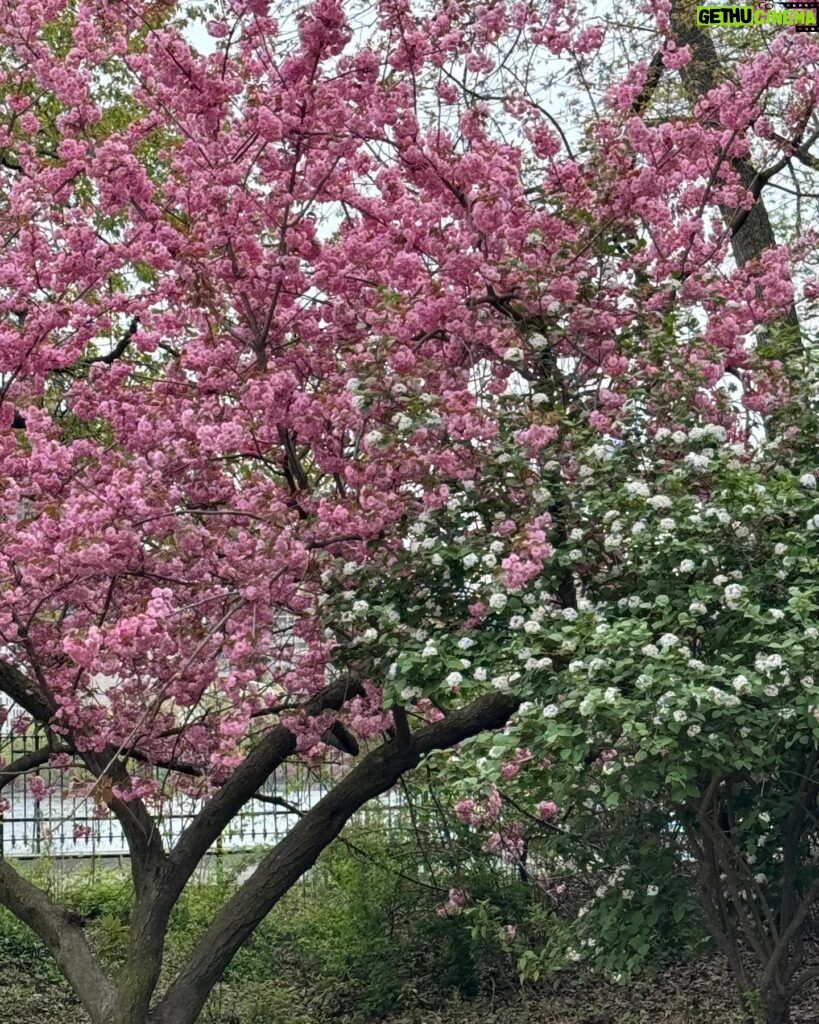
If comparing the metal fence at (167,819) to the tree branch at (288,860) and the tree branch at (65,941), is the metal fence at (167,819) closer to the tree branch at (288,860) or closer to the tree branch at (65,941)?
the tree branch at (288,860)

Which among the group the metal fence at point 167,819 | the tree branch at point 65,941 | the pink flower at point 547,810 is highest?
the metal fence at point 167,819

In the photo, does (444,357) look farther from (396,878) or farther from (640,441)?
(396,878)

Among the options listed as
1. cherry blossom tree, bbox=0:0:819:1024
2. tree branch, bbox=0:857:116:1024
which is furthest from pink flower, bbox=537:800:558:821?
tree branch, bbox=0:857:116:1024

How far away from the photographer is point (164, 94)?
4871mm

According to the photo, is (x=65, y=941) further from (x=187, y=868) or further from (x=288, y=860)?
(x=288, y=860)

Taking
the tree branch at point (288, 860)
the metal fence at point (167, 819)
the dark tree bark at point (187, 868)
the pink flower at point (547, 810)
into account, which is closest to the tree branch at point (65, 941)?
the dark tree bark at point (187, 868)

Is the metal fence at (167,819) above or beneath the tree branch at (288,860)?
above

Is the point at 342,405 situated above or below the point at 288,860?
above

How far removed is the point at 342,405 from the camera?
180 inches

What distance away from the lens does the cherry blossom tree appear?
14.5 feet

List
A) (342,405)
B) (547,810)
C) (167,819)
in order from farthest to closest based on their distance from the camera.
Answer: (167,819), (547,810), (342,405)

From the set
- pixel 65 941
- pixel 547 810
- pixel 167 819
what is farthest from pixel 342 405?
pixel 167 819

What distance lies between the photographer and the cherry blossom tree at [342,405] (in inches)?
174

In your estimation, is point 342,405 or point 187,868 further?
point 187,868
